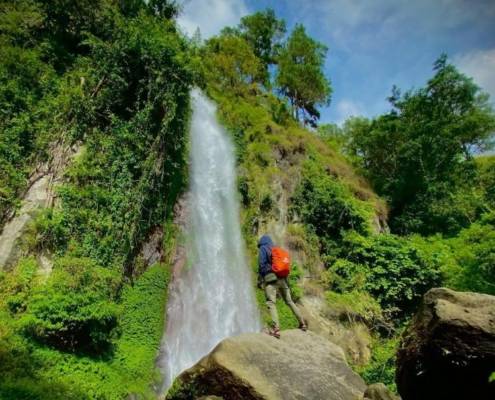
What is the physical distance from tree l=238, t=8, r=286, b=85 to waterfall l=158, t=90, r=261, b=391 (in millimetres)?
14689

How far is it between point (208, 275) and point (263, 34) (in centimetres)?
2328

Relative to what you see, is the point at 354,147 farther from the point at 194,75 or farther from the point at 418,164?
the point at 194,75

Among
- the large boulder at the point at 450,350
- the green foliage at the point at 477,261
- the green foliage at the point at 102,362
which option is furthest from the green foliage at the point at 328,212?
the large boulder at the point at 450,350

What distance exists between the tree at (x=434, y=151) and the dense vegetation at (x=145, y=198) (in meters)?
0.13

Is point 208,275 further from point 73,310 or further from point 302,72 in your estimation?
point 302,72

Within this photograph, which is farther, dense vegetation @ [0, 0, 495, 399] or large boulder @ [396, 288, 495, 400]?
dense vegetation @ [0, 0, 495, 399]

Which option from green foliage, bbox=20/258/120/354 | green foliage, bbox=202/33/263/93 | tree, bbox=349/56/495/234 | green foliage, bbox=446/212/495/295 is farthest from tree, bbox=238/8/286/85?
green foliage, bbox=20/258/120/354

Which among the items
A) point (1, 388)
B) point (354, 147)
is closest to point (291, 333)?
point (1, 388)

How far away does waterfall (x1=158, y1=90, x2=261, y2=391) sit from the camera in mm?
11445

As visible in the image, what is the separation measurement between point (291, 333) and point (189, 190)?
901 cm

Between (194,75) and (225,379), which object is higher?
(194,75)

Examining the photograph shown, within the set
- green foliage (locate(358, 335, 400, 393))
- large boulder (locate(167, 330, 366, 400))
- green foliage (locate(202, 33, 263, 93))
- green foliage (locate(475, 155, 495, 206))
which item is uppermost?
green foliage (locate(202, 33, 263, 93))

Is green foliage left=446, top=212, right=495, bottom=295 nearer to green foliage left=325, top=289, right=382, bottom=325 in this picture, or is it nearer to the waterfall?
green foliage left=325, top=289, right=382, bottom=325

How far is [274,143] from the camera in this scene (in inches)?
810
